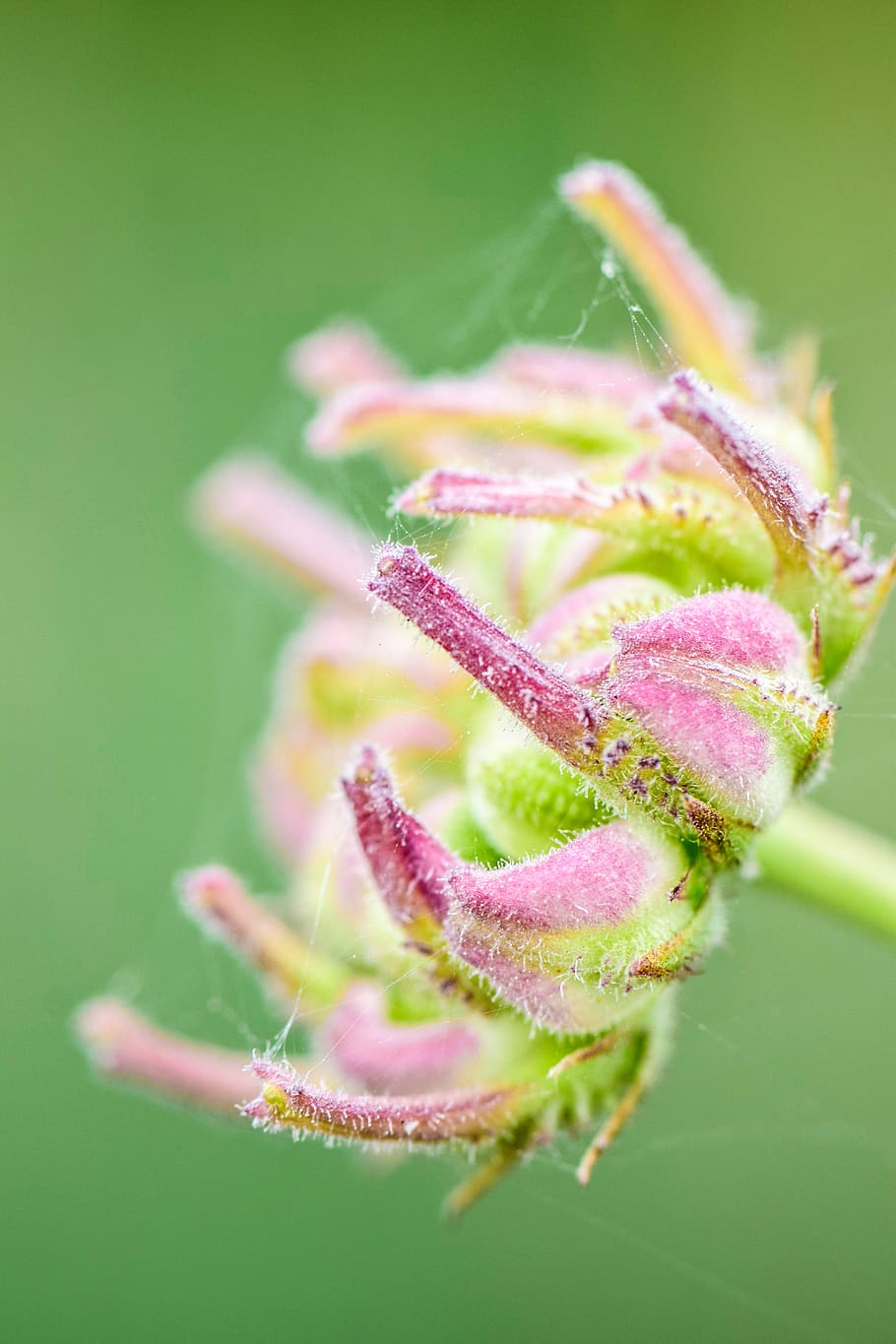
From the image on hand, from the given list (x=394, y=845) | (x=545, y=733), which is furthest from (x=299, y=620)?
(x=545, y=733)

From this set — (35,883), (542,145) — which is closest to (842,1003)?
(35,883)

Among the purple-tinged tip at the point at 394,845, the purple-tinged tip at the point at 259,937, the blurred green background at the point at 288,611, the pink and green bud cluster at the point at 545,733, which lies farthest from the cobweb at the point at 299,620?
the purple-tinged tip at the point at 394,845

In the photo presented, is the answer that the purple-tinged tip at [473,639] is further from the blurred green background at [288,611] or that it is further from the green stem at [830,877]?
the blurred green background at [288,611]

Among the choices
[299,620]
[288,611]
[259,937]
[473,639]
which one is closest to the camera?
[473,639]

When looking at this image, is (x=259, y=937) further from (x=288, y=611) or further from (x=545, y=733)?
(x=288, y=611)

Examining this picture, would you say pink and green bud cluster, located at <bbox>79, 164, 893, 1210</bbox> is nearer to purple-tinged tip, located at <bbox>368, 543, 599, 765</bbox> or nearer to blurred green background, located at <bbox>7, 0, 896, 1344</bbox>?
purple-tinged tip, located at <bbox>368, 543, 599, 765</bbox>

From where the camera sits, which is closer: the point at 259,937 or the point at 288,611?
the point at 259,937
